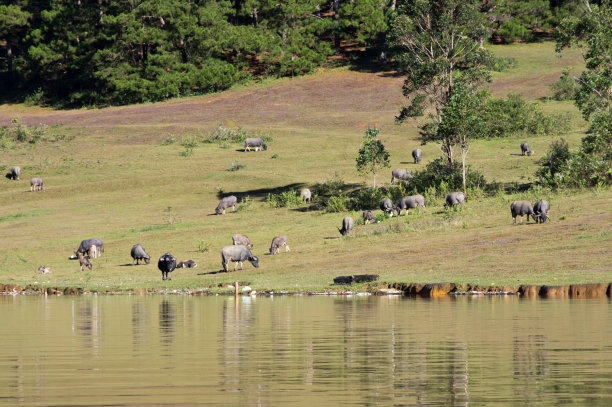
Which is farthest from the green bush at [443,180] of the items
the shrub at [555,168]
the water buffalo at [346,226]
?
the water buffalo at [346,226]

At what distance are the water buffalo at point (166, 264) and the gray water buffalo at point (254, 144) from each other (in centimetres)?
4385

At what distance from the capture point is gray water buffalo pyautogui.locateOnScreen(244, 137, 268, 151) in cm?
8776

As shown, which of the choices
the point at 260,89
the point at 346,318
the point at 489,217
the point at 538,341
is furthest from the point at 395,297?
the point at 260,89

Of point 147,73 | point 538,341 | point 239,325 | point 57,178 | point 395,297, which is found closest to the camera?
point 538,341

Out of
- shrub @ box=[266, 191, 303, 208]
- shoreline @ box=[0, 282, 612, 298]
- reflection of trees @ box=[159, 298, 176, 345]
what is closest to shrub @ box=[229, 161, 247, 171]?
shrub @ box=[266, 191, 303, 208]

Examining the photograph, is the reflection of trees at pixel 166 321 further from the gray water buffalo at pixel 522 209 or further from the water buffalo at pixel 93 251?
the gray water buffalo at pixel 522 209

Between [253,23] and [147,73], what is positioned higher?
[253,23]

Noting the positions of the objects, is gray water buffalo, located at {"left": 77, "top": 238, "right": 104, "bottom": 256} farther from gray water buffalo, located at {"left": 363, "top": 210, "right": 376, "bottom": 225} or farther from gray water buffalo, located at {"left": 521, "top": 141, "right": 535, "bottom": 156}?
gray water buffalo, located at {"left": 521, "top": 141, "right": 535, "bottom": 156}

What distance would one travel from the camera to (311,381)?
15914 mm

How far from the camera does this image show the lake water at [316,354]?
14.5 metres

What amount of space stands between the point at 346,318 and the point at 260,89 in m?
98.3

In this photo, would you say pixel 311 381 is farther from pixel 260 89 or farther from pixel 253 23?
pixel 253 23

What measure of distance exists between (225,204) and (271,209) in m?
3.30

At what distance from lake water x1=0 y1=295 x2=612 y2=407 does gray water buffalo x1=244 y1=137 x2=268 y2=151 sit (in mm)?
55771
